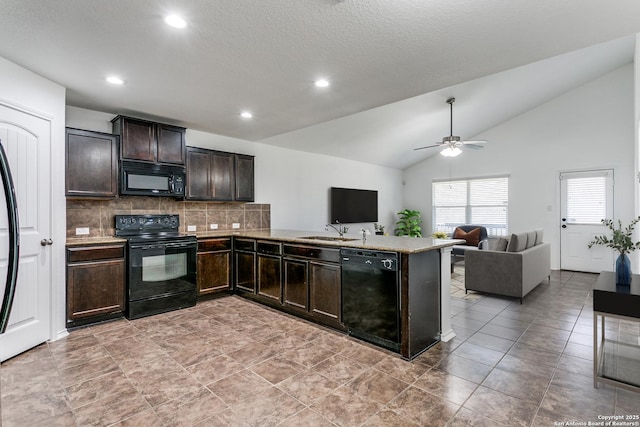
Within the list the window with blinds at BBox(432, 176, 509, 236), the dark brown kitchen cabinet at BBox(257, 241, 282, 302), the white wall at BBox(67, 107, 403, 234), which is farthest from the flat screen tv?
the dark brown kitchen cabinet at BBox(257, 241, 282, 302)

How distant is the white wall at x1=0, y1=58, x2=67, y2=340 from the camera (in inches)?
109

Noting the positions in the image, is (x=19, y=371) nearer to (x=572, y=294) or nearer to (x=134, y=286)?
(x=134, y=286)

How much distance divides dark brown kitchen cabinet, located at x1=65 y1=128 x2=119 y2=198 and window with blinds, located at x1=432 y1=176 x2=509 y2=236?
7.41m

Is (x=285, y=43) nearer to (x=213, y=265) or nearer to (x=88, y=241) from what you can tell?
(x=88, y=241)

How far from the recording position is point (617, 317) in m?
2.09

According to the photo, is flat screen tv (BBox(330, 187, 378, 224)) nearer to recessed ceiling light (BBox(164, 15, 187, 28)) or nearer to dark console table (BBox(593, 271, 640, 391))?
dark console table (BBox(593, 271, 640, 391))

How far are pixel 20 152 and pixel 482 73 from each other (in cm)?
411

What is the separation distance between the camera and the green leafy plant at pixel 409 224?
335 inches

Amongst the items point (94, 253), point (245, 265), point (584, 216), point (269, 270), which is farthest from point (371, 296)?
point (584, 216)

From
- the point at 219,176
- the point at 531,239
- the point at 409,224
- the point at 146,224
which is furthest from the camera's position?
the point at 409,224

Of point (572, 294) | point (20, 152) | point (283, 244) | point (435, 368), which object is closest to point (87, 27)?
point (20, 152)

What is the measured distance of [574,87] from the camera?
6332 millimetres

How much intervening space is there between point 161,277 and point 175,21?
2794 millimetres

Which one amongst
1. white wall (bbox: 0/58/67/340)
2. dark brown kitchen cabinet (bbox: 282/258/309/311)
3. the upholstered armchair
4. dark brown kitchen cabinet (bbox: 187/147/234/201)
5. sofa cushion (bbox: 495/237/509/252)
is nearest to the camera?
white wall (bbox: 0/58/67/340)
